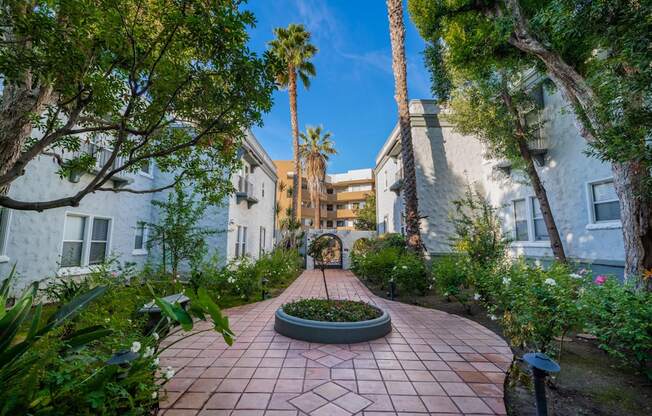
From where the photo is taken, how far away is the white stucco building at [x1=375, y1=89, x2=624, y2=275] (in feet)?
26.3

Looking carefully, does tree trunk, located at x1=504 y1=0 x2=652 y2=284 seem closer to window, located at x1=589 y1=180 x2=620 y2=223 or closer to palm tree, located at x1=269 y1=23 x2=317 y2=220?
window, located at x1=589 y1=180 x2=620 y2=223

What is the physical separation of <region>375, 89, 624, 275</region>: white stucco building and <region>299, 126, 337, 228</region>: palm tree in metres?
7.11

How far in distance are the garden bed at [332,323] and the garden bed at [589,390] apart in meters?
2.06

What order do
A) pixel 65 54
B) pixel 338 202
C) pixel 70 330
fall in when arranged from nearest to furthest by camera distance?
pixel 65 54
pixel 70 330
pixel 338 202

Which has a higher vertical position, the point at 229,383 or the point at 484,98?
the point at 484,98

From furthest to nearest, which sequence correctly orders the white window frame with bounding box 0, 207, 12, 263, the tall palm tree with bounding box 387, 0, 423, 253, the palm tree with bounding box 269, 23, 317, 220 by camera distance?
the palm tree with bounding box 269, 23, 317, 220 < the tall palm tree with bounding box 387, 0, 423, 253 < the white window frame with bounding box 0, 207, 12, 263

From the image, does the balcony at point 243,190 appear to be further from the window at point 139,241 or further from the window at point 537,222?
the window at point 537,222

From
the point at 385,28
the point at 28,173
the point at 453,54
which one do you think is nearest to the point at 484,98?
the point at 453,54

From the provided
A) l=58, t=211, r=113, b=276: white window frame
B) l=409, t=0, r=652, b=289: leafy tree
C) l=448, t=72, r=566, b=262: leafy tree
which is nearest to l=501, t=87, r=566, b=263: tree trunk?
l=448, t=72, r=566, b=262: leafy tree

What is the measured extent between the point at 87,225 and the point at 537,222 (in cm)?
1515

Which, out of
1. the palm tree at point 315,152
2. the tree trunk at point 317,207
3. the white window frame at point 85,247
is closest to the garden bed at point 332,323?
the white window frame at point 85,247

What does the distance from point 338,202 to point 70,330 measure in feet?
107

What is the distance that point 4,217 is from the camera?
6.03m

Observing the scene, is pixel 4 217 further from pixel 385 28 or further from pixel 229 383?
pixel 385 28
